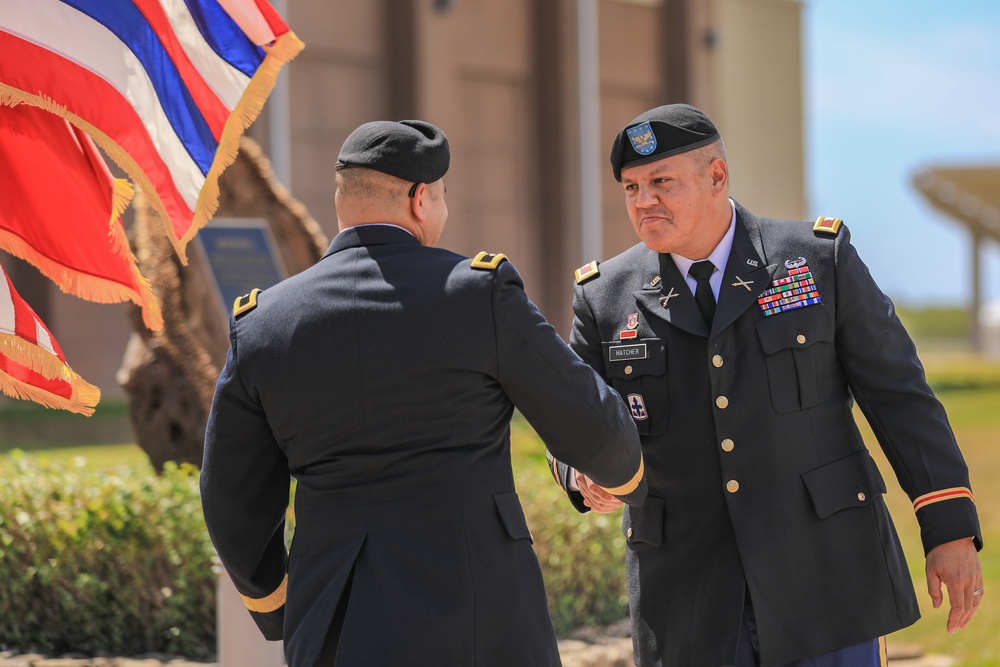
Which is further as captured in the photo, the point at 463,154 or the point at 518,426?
the point at 463,154

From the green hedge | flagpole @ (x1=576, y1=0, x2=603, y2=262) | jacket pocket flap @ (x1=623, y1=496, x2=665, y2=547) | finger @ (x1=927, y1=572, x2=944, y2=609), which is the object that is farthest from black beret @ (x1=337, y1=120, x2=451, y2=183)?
flagpole @ (x1=576, y1=0, x2=603, y2=262)

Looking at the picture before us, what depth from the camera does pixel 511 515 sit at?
2545 millimetres

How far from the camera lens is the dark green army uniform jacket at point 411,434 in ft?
8.09

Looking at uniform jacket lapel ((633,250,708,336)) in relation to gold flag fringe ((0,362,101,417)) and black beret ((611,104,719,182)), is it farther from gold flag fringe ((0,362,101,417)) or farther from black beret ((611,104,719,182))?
gold flag fringe ((0,362,101,417))

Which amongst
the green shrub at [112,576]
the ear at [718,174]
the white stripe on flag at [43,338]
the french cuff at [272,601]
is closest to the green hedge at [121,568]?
the green shrub at [112,576]

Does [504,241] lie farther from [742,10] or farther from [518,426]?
[518,426]

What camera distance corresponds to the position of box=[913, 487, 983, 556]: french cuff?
2904 mm

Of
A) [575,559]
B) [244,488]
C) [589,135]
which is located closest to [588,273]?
[244,488]

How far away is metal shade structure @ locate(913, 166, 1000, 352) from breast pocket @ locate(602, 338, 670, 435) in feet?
130

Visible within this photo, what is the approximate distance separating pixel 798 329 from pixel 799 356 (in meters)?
0.07

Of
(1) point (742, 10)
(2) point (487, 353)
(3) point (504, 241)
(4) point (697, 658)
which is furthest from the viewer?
(1) point (742, 10)

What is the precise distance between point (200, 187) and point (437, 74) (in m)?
13.5

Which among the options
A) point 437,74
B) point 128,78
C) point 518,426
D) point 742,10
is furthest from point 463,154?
point 128,78

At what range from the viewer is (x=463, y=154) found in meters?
17.5
